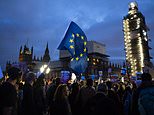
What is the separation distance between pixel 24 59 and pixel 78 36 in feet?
431

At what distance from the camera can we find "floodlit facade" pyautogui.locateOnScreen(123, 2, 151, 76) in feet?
256

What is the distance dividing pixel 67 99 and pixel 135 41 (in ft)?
259

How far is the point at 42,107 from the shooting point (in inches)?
253

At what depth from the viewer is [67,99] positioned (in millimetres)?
5977

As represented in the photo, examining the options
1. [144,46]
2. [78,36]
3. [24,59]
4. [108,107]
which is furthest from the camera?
[24,59]

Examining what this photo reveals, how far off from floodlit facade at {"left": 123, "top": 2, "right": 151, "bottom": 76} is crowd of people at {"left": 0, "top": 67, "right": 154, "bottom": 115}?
72534 millimetres

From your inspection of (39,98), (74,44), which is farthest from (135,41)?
(39,98)

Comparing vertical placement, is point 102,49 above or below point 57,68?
above

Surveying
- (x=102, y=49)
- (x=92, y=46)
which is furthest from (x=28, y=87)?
(x=102, y=49)

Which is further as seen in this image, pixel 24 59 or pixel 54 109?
pixel 24 59

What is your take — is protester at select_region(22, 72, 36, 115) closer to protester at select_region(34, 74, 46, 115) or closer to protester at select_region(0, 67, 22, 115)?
protester at select_region(34, 74, 46, 115)

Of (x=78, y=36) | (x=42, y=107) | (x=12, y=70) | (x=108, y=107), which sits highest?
(x=78, y=36)

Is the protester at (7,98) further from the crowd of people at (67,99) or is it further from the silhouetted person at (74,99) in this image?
the silhouetted person at (74,99)

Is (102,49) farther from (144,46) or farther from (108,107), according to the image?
(108,107)
